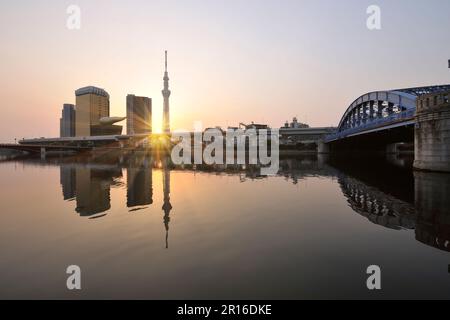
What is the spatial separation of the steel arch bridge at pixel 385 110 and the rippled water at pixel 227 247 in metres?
28.4

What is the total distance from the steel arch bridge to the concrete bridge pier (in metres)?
3.97

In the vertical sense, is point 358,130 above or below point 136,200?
above

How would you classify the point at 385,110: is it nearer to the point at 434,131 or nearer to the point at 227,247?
the point at 434,131

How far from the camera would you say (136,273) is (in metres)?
9.01

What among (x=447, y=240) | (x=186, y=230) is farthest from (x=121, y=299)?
(x=447, y=240)

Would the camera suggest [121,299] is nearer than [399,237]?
Yes

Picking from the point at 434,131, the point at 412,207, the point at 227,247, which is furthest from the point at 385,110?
the point at 227,247

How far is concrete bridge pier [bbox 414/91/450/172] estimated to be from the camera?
33.0 metres

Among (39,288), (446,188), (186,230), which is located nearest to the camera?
(39,288)

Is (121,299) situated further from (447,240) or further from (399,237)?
(447,240)

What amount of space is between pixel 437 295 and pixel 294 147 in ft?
540

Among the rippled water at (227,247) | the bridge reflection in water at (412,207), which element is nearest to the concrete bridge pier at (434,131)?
the bridge reflection in water at (412,207)

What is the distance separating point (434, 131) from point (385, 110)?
5049 centimetres

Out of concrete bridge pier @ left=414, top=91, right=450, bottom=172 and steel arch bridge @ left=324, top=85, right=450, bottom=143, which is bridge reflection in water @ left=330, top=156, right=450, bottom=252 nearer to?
concrete bridge pier @ left=414, top=91, right=450, bottom=172
